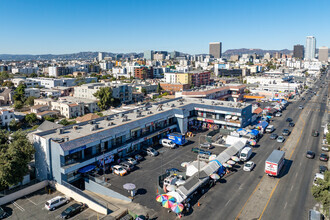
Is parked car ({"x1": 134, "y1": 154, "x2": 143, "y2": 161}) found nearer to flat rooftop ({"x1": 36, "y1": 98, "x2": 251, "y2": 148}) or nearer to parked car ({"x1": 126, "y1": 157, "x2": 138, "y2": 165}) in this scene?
parked car ({"x1": 126, "y1": 157, "x2": 138, "y2": 165})

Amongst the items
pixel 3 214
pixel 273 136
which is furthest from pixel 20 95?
pixel 273 136

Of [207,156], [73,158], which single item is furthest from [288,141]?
[73,158]

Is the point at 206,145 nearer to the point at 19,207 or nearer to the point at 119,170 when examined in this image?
the point at 119,170

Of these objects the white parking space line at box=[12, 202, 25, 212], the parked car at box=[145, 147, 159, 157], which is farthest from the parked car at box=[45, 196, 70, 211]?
the parked car at box=[145, 147, 159, 157]

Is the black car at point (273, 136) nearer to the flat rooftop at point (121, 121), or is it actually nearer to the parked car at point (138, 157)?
the flat rooftop at point (121, 121)

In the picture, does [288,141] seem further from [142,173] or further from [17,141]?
[17,141]

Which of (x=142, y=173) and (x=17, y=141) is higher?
(x=17, y=141)
